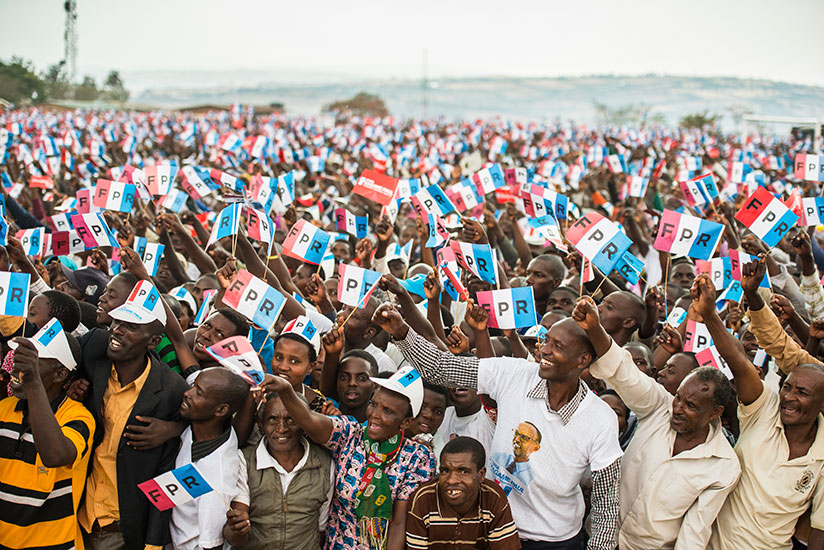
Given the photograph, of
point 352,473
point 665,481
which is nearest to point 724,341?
point 665,481

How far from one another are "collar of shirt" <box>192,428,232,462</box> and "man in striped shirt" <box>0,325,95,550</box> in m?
0.47

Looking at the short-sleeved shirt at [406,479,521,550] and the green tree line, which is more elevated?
the green tree line

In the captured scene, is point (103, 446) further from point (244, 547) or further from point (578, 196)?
point (578, 196)

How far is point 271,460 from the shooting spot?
132 inches

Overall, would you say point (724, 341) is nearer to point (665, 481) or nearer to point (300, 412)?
point (665, 481)

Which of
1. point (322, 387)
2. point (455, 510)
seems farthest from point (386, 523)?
point (322, 387)

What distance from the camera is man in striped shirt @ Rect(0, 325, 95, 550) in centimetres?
310

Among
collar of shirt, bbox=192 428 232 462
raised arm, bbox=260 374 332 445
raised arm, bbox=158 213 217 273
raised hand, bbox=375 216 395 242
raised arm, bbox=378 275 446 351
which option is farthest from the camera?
raised hand, bbox=375 216 395 242

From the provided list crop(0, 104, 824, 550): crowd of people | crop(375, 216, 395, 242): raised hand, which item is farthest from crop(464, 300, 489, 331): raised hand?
crop(375, 216, 395, 242): raised hand

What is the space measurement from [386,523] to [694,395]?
1.57 m

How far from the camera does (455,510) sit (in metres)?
3.25

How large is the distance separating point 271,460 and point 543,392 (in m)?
1.31

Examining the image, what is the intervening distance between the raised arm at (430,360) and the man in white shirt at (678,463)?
0.63m

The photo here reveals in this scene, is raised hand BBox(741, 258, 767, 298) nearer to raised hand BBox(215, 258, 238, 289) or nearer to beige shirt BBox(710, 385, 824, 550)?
beige shirt BBox(710, 385, 824, 550)
